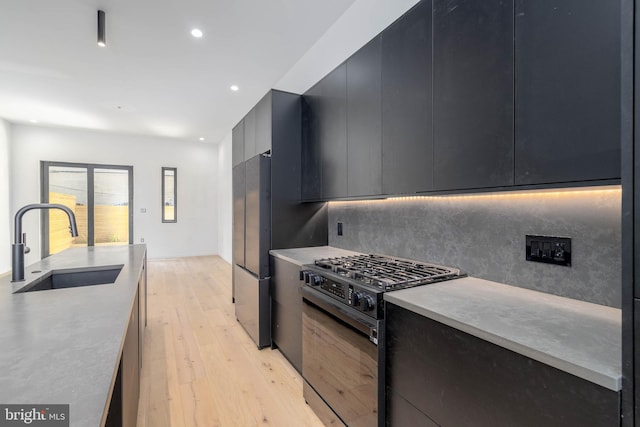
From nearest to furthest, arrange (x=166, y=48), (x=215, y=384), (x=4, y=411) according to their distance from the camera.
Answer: (x=4, y=411), (x=215, y=384), (x=166, y=48)

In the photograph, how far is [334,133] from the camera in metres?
2.38

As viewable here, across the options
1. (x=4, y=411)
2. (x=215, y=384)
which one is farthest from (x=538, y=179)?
(x=215, y=384)

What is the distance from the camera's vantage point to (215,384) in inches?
88.6

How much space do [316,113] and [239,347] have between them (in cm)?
228

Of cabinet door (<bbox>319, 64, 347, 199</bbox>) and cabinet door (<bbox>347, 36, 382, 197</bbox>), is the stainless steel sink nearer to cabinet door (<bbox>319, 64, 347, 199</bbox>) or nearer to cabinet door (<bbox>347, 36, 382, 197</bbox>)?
cabinet door (<bbox>319, 64, 347, 199</bbox>)

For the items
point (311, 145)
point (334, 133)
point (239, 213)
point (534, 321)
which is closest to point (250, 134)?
point (239, 213)

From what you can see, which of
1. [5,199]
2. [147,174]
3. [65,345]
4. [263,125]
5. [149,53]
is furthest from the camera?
[147,174]

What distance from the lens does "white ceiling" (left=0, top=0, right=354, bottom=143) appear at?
2539 mm

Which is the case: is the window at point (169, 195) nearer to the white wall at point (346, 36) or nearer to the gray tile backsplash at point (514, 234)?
the white wall at point (346, 36)

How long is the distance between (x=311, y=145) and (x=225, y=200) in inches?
191

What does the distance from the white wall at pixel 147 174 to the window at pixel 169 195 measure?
100 mm

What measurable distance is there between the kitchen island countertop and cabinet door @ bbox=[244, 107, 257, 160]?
6.84ft

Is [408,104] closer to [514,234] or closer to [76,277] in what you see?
[514,234]

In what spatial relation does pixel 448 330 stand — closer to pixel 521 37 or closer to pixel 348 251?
pixel 521 37
